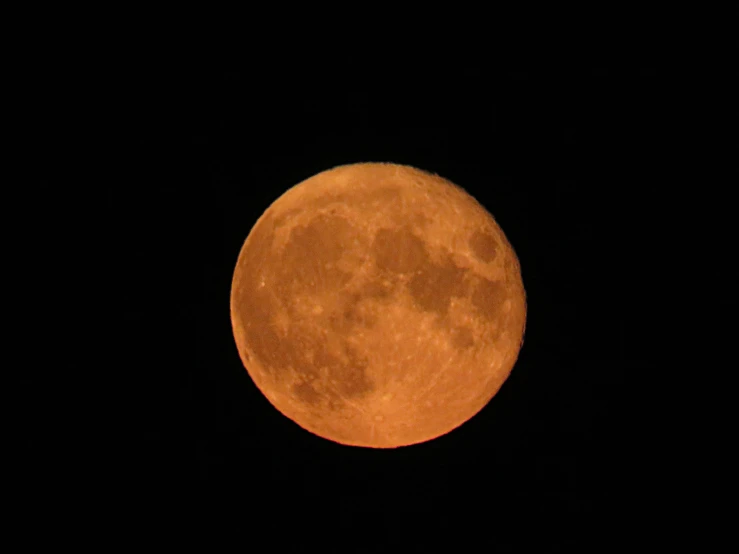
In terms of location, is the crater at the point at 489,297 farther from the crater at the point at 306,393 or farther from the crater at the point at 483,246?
the crater at the point at 306,393

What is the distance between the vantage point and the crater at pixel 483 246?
474cm

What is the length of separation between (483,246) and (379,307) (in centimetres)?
105

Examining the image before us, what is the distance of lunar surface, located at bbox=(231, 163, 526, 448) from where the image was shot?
14.5 ft

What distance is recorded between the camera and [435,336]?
4.47 metres

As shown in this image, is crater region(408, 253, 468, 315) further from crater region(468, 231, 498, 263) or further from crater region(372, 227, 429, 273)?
crater region(468, 231, 498, 263)

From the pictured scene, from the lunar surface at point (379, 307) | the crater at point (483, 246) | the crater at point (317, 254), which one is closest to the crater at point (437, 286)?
the lunar surface at point (379, 307)

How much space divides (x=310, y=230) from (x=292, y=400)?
1406 millimetres

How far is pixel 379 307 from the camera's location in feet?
14.3

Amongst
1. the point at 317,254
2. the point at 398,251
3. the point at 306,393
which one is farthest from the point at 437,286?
the point at 306,393

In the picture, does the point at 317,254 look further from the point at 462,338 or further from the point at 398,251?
the point at 462,338

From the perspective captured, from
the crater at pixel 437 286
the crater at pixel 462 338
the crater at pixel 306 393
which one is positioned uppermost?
the crater at pixel 437 286

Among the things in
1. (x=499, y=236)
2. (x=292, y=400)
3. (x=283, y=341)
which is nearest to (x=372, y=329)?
(x=283, y=341)

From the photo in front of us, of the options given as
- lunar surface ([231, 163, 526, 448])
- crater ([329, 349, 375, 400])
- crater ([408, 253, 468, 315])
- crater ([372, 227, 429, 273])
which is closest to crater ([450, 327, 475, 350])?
lunar surface ([231, 163, 526, 448])

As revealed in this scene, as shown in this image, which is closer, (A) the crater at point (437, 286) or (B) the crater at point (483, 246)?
(A) the crater at point (437, 286)
